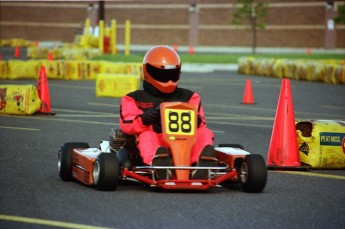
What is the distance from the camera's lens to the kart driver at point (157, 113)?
28.8 feet

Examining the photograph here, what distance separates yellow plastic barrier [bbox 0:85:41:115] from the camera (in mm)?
16844

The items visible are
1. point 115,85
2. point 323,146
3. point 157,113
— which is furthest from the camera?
point 115,85

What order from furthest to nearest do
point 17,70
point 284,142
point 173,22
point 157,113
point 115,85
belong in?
point 173,22 → point 17,70 → point 115,85 → point 284,142 → point 157,113

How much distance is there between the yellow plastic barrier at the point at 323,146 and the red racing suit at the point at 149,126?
194 cm

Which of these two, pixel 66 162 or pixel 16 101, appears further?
pixel 16 101

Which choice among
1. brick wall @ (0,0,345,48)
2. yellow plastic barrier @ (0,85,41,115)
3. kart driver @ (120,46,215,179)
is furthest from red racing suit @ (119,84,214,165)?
brick wall @ (0,0,345,48)

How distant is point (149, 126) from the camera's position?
9203 millimetres

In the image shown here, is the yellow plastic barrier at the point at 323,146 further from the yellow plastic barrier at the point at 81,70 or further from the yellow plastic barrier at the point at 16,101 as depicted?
the yellow plastic barrier at the point at 81,70

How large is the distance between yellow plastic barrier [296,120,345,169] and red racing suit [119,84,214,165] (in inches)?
76.3

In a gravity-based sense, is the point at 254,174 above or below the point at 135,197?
above

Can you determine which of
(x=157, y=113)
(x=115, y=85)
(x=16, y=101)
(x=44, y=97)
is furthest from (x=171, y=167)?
(x=115, y=85)

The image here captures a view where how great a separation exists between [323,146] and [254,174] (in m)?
2.37

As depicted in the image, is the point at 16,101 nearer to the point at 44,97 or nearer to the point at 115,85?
the point at 44,97

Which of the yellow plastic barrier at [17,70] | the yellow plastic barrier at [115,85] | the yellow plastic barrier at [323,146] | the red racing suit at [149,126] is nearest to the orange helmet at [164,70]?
the red racing suit at [149,126]
